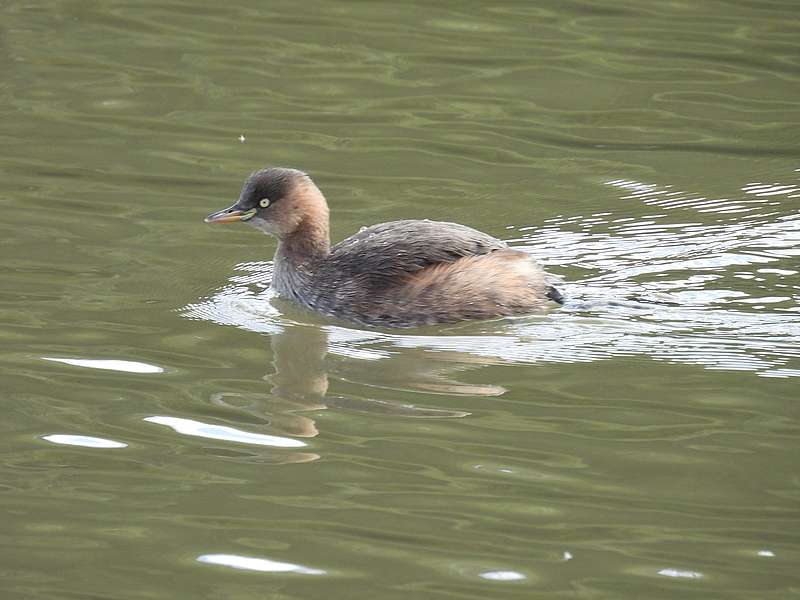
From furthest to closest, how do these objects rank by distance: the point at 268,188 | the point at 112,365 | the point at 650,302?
the point at 268,188, the point at 650,302, the point at 112,365

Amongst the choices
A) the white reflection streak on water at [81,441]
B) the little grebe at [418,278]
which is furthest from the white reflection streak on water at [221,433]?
the little grebe at [418,278]

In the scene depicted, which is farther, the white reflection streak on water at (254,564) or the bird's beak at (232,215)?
the bird's beak at (232,215)

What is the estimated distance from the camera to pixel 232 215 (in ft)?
29.7

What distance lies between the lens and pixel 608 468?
6.20 meters

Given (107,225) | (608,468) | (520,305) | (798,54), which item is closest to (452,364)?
(520,305)

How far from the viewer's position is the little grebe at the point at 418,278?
27.3 ft

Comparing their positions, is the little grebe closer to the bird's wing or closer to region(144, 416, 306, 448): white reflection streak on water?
the bird's wing

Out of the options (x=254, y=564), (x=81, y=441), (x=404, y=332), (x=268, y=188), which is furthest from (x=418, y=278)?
(x=254, y=564)

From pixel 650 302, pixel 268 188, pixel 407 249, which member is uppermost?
pixel 268 188

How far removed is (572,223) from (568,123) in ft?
7.24

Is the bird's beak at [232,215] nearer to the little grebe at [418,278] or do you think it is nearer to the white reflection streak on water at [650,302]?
the little grebe at [418,278]

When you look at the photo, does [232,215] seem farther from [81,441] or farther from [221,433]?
[81,441]

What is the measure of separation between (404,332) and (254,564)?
9.81ft

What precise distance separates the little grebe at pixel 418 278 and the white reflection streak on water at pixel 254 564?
3052 mm
